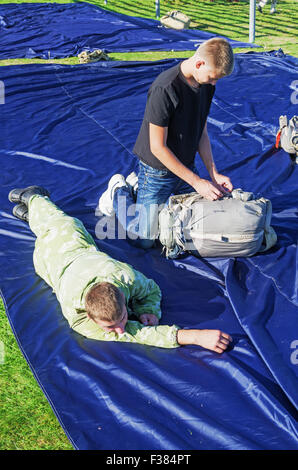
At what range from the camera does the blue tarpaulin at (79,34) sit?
28.5 ft

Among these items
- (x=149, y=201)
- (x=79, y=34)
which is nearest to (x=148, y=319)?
(x=149, y=201)

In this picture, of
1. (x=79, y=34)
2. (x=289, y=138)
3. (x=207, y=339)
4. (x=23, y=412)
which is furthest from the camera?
(x=79, y=34)

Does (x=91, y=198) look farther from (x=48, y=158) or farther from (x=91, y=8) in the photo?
(x=91, y=8)

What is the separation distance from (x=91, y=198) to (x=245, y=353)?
6.67 ft

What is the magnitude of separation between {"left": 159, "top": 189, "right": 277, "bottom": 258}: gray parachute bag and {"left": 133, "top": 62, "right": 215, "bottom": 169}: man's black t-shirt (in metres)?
0.34

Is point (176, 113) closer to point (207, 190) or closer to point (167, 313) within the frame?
point (207, 190)

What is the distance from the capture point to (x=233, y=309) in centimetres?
309

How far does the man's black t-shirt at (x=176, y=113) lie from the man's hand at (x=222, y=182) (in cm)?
20

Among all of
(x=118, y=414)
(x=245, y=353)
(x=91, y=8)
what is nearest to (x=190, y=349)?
(x=245, y=353)

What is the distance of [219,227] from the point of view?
3.43m

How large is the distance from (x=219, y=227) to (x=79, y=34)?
273 inches

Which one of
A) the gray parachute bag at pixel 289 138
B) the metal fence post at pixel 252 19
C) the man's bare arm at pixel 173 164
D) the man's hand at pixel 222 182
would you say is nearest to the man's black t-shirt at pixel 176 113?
the man's bare arm at pixel 173 164

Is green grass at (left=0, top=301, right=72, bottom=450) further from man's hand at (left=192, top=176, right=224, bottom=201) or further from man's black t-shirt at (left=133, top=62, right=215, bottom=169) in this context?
man's black t-shirt at (left=133, top=62, right=215, bottom=169)

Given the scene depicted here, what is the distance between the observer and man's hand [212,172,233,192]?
12.0ft
